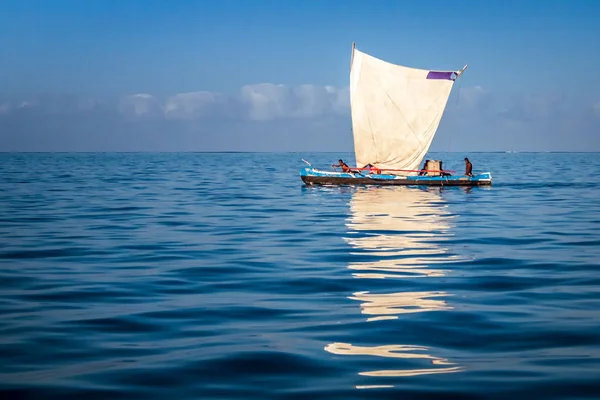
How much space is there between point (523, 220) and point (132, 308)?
20822 mm

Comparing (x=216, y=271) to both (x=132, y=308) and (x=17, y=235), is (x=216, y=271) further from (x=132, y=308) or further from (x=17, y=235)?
(x=17, y=235)

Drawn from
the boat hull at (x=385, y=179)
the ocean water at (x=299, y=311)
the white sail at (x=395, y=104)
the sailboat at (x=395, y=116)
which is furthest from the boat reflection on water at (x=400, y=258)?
the white sail at (x=395, y=104)

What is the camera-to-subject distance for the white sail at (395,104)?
5747 cm

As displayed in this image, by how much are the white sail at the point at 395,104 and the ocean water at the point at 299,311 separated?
2976cm

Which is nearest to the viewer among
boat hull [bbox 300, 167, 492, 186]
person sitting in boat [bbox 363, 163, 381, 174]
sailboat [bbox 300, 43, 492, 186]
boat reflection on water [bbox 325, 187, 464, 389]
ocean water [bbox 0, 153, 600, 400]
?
ocean water [bbox 0, 153, 600, 400]

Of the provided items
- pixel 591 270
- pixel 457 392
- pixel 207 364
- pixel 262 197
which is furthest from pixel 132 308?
pixel 262 197

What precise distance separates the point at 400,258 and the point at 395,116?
39096mm

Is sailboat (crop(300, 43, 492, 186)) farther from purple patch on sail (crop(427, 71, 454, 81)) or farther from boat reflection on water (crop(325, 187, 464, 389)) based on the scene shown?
boat reflection on water (crop(325, 187, 464, 389))

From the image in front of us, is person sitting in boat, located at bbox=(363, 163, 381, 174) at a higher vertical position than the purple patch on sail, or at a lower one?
lower

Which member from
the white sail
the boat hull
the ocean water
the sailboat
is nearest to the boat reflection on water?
the ocean water

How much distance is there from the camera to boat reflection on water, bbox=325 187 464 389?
9953mm

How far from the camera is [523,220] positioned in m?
30.7

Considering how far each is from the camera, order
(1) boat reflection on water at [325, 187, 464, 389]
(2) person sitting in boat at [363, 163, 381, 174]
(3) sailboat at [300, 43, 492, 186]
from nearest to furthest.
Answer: (1) boat reflection on water at [325, 187, 464, 389]
(3) sailboat at [300, 43, 492, 186]
(2) person sitting in boat at [363, 163, 381, 174]

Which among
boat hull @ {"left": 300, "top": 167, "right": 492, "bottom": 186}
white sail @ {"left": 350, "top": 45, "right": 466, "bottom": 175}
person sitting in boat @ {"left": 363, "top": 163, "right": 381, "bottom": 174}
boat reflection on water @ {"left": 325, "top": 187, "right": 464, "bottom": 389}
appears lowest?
boat reflection on water @ {"left": 325, "top": 187, "right": 464, "bottom": 389}
